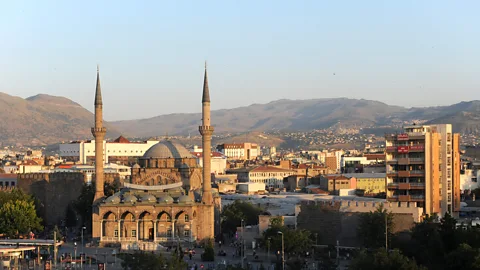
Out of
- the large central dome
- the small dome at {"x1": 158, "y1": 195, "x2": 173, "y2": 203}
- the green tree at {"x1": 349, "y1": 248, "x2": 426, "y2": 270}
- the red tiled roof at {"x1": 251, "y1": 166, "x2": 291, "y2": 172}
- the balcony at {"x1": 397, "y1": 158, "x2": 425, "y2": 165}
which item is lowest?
the green tree at {"x1": 349, "y1": 248, "x2": 426, "y2": 270}

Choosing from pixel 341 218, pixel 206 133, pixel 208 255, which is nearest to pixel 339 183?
pixel 206 133

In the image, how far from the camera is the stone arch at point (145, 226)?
190 feet

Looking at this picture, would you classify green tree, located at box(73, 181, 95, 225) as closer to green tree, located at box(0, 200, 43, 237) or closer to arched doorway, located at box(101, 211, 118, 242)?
green tree, located at box(0, 200, 43, 237)

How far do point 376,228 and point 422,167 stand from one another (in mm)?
8863

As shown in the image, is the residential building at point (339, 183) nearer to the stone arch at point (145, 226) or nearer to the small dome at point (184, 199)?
the small dome at point (184, 199)

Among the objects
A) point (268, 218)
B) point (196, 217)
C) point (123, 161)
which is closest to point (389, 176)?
point (268, 218)

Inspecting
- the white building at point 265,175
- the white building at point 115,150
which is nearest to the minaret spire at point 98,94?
the white building at point 265,175

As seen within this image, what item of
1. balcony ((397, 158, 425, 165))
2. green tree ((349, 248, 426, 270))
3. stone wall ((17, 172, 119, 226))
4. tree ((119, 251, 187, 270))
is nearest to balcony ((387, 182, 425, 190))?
balcony ((397, 158, 425, 165))

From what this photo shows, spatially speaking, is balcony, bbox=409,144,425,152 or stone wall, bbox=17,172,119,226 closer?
balcony, bbox=409,144,425,152

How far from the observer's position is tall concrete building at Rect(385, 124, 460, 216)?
5525cm

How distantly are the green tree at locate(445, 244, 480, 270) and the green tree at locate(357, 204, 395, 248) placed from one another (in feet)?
26.7

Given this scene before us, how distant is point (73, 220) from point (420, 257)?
33.6 m

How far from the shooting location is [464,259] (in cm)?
3784

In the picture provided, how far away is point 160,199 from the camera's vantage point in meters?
58.7
